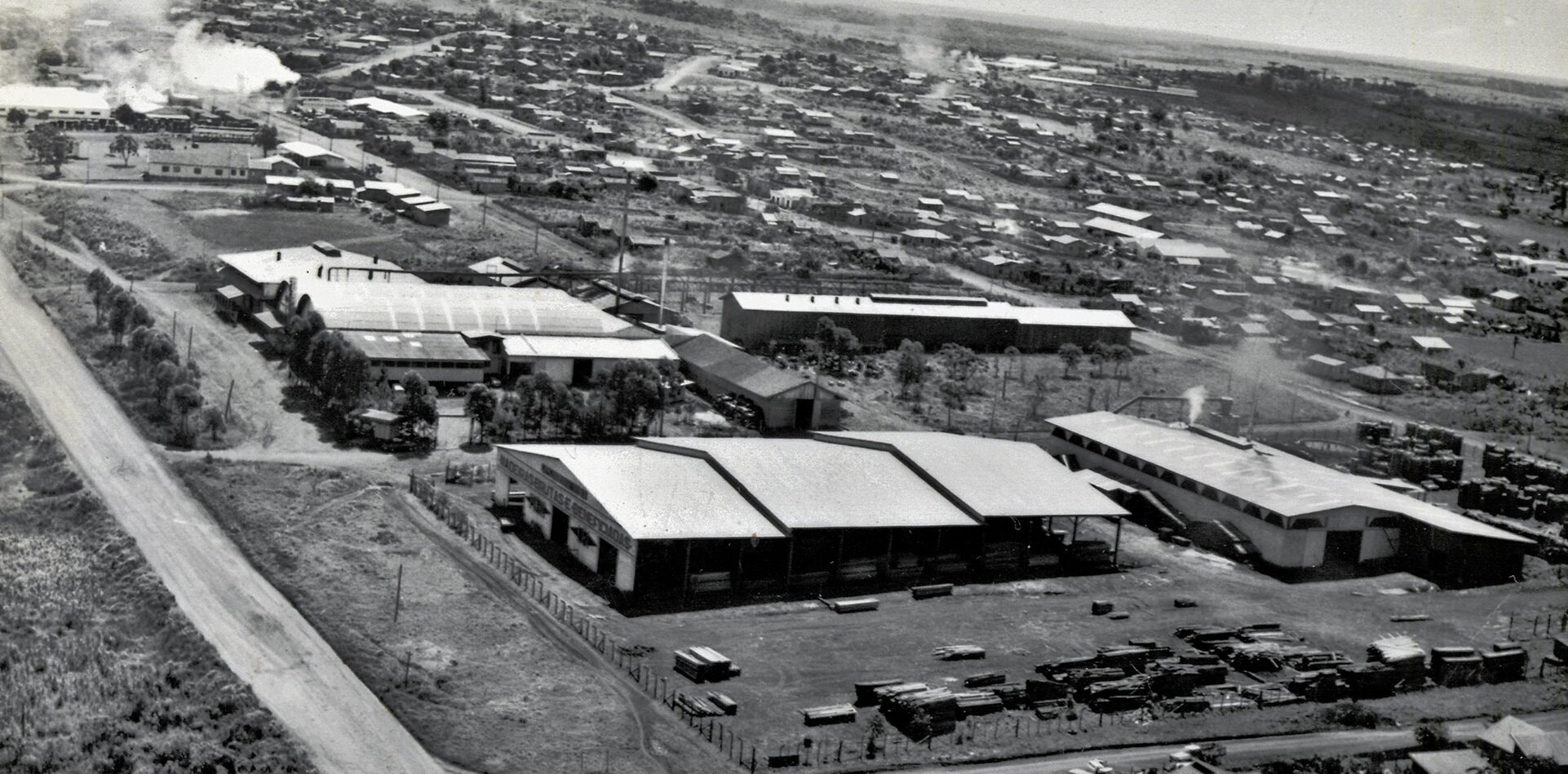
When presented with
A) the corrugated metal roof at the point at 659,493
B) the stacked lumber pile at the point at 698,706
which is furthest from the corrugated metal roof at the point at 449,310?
the stacked lumber pile at the point at 698,706

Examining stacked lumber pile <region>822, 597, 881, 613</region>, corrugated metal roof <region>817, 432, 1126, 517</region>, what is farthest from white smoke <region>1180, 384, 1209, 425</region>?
stacked lumber pile <region>822, 597, 881, 613</region>

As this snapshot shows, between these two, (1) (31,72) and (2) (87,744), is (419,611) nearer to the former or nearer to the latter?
(2) (87,744)

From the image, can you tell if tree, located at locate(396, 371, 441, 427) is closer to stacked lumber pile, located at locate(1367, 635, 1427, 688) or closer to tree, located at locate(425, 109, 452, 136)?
stacked lumber pile, located at locate(1367, 635, 1427, 688)

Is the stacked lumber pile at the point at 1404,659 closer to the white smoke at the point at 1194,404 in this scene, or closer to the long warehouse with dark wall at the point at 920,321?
the white smoke at the point at 1194,404

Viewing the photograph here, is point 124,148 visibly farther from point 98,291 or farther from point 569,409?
point 569,409

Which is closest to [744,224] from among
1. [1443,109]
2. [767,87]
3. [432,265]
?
[432,265]
